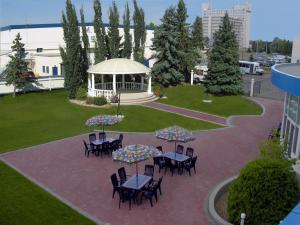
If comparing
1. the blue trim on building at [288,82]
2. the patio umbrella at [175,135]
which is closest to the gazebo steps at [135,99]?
the patio umbrella at [175,135]

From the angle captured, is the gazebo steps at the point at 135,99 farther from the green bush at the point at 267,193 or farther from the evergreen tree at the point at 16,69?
the green bush at the point at 267,193

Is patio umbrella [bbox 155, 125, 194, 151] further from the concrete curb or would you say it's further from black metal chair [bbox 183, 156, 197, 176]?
the concrete curb

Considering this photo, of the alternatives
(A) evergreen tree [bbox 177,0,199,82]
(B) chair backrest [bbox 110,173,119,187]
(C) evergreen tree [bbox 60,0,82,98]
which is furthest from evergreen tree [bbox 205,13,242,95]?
(B) chair backrest [bbox 110,173,119,187]

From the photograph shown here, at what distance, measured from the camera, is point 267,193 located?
1006 cm

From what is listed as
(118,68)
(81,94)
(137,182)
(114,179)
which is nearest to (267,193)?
(137,182)

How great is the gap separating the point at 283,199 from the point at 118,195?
5.98m

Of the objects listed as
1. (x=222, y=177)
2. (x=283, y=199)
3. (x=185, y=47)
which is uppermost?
(x=185, y=47)

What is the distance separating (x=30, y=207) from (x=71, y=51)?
74.7ft

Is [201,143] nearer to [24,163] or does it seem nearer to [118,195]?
[118,195]

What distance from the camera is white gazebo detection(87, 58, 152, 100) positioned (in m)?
31.9

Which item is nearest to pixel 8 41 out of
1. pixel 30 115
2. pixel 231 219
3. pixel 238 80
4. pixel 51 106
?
pixel 51 106

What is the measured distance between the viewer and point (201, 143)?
20.0 m

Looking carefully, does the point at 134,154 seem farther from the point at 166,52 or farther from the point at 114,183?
the point at 166,52

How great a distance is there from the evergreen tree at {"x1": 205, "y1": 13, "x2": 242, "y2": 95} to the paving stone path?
12429 mm
